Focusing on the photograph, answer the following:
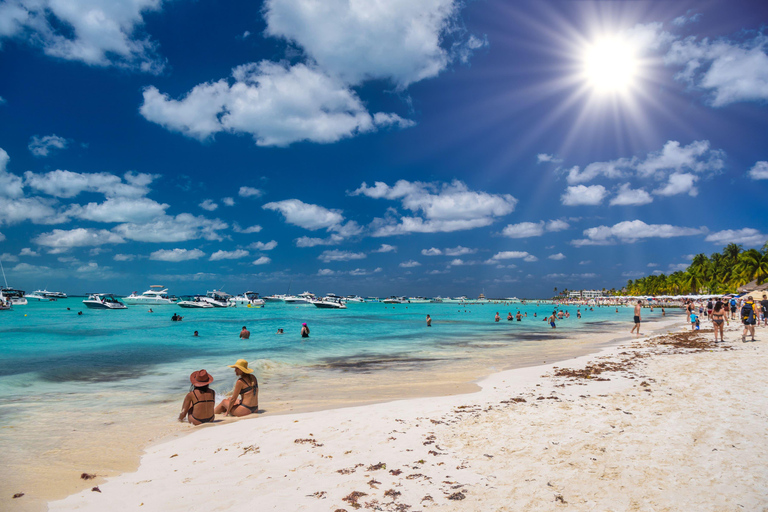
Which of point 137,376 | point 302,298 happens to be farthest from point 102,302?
point 137,376

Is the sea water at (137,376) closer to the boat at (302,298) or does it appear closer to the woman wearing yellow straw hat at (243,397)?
the woman wearing yellow straw hat at (243,397)

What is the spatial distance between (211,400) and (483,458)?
6.63 metres

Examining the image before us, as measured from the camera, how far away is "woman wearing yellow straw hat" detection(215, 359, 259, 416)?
9727mm

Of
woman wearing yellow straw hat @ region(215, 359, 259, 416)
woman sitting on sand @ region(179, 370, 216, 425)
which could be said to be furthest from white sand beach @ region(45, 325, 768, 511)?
woman wearing yellow straw hat @ region(215, 359, 259, 416)

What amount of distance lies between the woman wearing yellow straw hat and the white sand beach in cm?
82

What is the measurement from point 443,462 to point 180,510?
144 inches

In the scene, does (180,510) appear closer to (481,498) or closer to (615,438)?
(481,498)

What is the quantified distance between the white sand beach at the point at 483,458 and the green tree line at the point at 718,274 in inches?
3256

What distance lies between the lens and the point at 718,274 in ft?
317

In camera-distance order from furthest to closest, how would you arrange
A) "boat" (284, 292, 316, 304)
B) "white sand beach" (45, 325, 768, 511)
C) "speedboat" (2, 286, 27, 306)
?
1. "boat" (284, 292, 316, 304)
2. "speedboat" (2, 286, 27, 306)
3. "white sand beach" (45, 325, 768, 511)

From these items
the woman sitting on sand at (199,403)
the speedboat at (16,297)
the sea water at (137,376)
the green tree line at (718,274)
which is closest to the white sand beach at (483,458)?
the woman sitting on sand at (199,403)

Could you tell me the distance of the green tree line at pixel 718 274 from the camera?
70.1 metres

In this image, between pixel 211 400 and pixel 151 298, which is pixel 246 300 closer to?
pixel 151 298

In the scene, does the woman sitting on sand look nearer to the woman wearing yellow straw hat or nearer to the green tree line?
the woman wearing yellow straw hat
